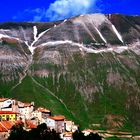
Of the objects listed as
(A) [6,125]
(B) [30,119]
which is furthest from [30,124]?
(A) [6,125]

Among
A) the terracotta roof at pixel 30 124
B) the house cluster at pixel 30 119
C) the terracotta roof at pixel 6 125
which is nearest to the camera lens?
the terracotta roof at pixel 6 125

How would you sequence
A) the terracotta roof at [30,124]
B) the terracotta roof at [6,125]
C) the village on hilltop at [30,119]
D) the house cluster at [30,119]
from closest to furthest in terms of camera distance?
the terracotta roof at [6,125] → the terracotta roof at [30,124] → the house cluster at [30,119] → the village on hilltop at [30,119]

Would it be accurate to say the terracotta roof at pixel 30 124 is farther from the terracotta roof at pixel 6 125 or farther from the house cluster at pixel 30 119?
the terracotta roof at pixel 6 125

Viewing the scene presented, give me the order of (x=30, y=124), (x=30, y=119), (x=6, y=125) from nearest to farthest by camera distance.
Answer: (x=6, y=125) → (x=30, y=124) → (x=30, y=119)

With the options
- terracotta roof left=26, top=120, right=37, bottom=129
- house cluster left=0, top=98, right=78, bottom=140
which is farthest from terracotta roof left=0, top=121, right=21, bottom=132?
terracotta roof left=26, top=120, right=37, bottom=129

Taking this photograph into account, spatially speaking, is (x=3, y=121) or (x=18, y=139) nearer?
(x=18, y=139)

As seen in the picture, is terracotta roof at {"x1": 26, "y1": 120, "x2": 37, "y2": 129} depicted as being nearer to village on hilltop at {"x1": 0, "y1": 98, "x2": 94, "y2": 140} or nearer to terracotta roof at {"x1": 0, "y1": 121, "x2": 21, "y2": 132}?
village on hilltop at {"x1": 0, "y1": 98, "x2": 94, "y2": 140}

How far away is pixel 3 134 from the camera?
153875mm

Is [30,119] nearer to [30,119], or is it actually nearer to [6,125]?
[30,119]

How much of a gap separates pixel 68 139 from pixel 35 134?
29394 mm

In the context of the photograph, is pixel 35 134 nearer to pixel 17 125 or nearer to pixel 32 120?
pixel 17 125

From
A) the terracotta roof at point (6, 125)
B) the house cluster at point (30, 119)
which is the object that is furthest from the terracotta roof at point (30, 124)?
the terracotta roof at point (6, 125)

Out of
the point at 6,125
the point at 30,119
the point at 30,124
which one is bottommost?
the point at 30,124

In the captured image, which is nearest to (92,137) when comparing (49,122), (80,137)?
(80,137)
